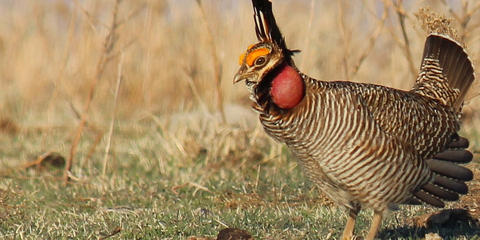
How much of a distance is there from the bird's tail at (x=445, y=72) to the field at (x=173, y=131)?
18 cm

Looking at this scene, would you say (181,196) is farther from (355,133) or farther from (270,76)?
(355,133)

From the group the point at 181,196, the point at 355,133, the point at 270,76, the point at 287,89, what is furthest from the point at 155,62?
the point at 355,133

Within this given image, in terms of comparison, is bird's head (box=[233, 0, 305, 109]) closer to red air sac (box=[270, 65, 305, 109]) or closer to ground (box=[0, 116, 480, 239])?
red air sac (box=[270, 65, 305, 109])

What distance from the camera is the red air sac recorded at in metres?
4.14

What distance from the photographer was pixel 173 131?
27.9 feet

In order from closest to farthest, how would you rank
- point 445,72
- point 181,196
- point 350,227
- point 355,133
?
point 355,133, point 350,227, point 445,72, point 181,196

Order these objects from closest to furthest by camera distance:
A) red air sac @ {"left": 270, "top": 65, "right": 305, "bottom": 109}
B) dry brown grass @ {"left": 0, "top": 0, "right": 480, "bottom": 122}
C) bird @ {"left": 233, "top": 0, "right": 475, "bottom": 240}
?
bird @ {"left": 233, "top": 0, "right": 475, "bottom": 240} < red air sac @ {"left": 270, "top": 65, "right": 305, "bottom": 109} < dry brown grass @ {"left": 0, "top": 0, "right": 480, "bottom": 122}

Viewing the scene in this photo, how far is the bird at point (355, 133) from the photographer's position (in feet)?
13.2

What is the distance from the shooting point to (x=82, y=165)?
7.73m

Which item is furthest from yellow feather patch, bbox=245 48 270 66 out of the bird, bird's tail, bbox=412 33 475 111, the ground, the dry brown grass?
the dry brown grass

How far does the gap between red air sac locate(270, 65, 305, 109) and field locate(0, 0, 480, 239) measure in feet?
2.58

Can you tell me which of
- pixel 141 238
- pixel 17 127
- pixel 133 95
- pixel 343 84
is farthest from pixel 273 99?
pixel 133 95

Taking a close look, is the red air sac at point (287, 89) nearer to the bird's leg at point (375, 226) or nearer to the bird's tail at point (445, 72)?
the bird's leg at point (375, 226)

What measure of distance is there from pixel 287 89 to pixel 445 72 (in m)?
1.40
